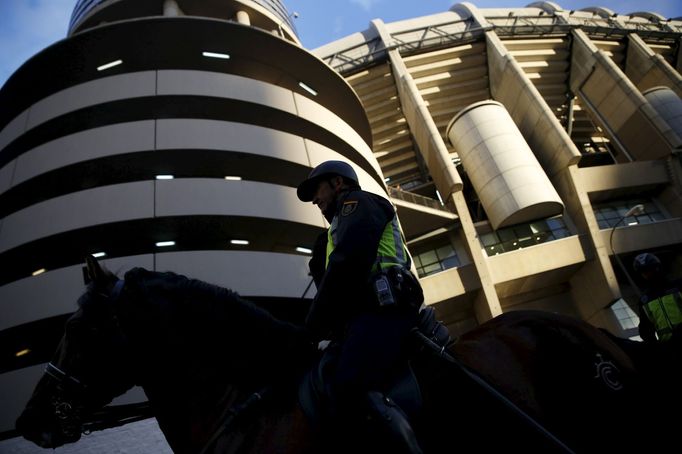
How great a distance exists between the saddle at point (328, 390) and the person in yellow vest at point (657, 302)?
3.42 meters

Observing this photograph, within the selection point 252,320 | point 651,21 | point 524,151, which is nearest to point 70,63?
point 252,320

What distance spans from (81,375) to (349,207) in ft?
6.22

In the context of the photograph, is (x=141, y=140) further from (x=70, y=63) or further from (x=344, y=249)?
(x=344, y=249)

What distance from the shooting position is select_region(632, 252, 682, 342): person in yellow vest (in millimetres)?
3881

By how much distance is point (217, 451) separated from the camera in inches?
75.7

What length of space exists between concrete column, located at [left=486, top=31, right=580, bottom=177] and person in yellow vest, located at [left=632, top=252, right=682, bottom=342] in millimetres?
20249

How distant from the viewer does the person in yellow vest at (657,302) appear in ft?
12.7

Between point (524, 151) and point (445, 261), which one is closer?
point (524, 151)

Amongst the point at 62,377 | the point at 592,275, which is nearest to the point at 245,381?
the point at 62,377

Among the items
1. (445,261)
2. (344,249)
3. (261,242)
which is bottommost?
(445,261)

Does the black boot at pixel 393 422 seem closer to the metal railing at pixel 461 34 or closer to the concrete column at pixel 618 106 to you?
the metal railing at pixel 461 34

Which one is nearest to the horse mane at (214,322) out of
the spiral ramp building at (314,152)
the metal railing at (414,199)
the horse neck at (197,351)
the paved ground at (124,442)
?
the horse neck at (197,351)

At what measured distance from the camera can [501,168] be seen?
68.8 feet

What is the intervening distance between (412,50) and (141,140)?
21943 mm
